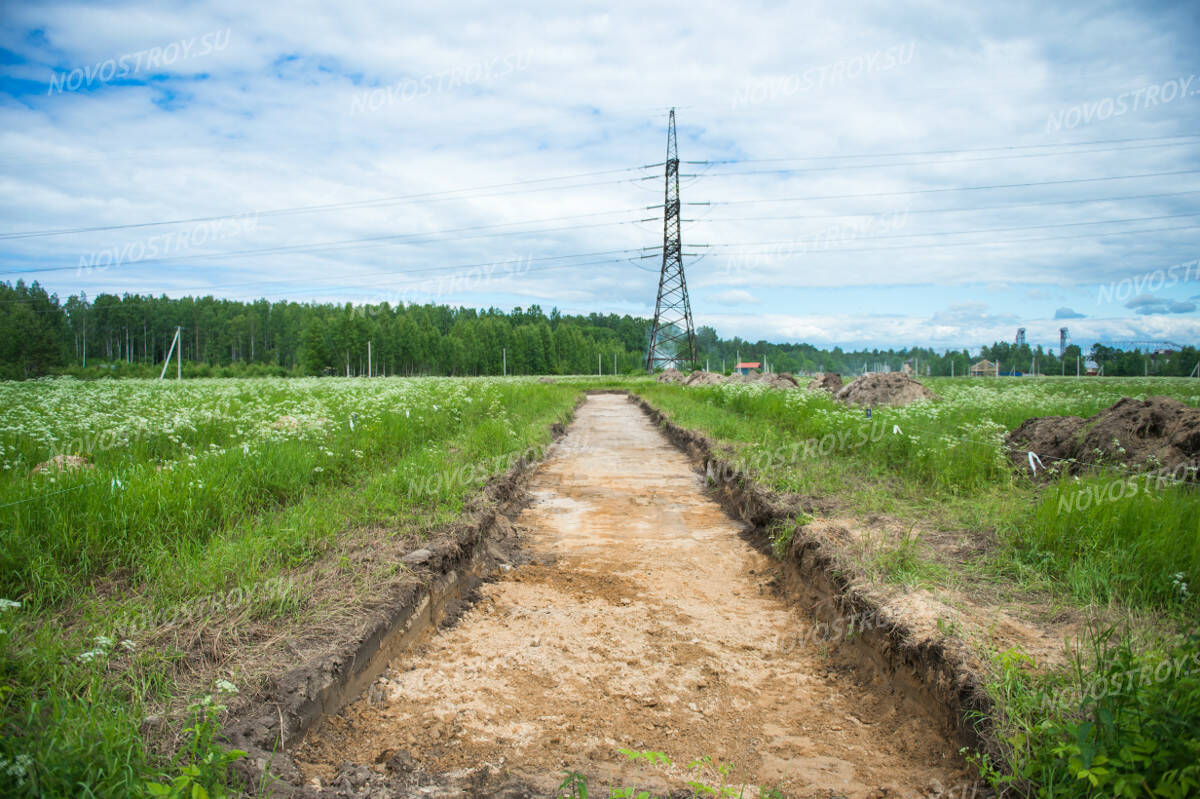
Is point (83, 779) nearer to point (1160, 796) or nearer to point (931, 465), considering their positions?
point (1160, 796)

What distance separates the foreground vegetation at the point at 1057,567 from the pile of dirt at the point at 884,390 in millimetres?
7092

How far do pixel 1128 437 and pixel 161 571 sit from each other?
8447 mm

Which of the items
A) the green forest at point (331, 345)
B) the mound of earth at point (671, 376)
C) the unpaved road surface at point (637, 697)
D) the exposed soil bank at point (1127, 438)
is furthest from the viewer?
the green forest at point (331, 345)

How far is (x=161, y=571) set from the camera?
3.76 meters

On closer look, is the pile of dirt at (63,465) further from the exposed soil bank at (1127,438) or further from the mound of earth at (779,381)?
the mound of earth at (779,381)

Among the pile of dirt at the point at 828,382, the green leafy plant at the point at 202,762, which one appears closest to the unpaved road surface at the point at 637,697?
the green leafy plant at the point at 202,762

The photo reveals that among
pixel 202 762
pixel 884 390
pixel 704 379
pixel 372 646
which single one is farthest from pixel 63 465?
pixel 704 379

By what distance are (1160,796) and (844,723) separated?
57.9 inches

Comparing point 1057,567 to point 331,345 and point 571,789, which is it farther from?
point 331,345

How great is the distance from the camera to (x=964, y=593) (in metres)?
3.89

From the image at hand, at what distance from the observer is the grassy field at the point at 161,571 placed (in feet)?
7.17

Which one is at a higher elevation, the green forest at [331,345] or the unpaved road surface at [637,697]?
the green forest at [331,345]

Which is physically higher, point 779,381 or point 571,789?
point 779,381

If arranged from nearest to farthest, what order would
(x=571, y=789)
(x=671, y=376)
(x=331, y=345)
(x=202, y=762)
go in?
(x=202, y=762) → (x=571, y=789) → (x=671, y=376) → (x=331, y=345)
